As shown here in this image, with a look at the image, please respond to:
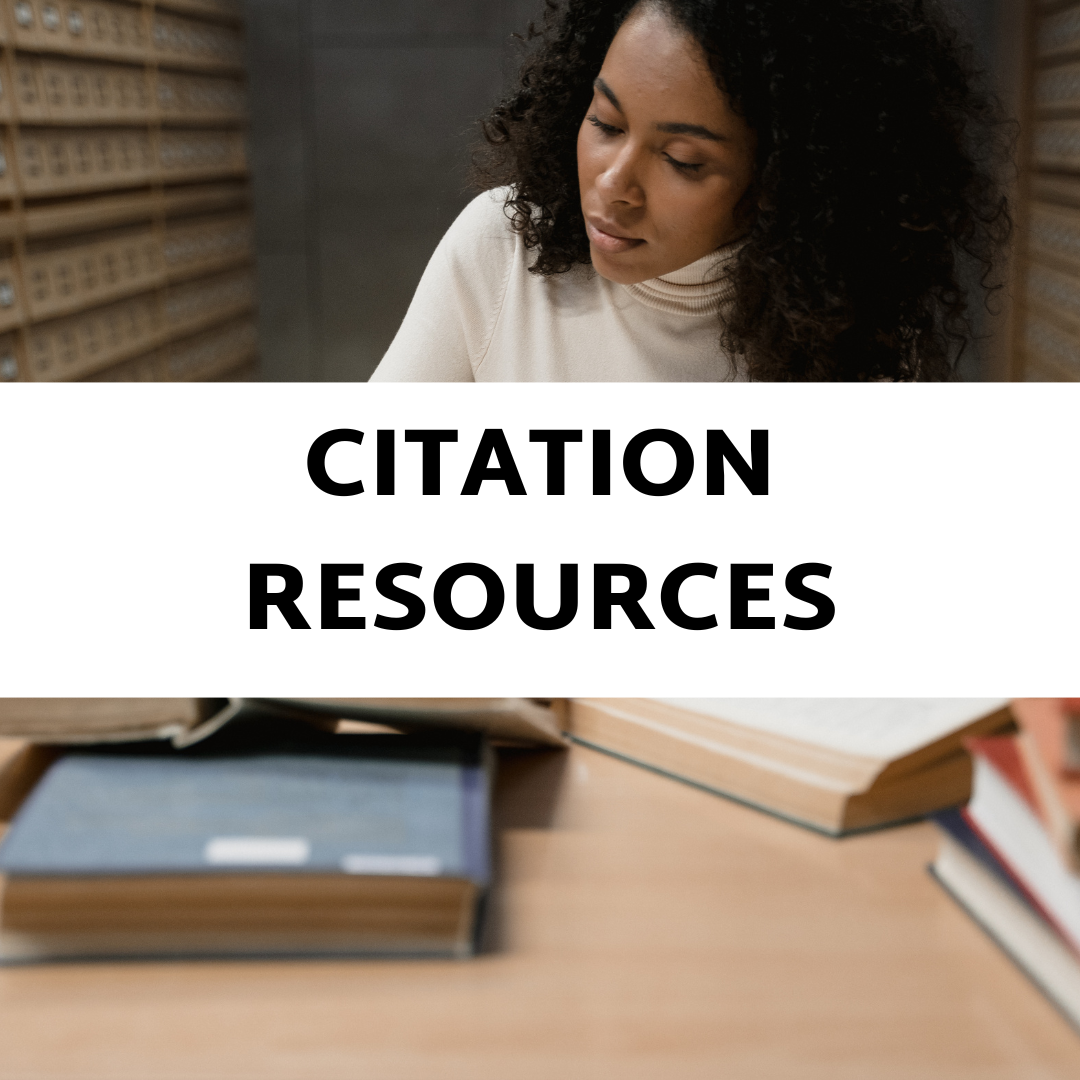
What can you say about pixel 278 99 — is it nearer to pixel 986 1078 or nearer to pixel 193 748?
pixel 193 748

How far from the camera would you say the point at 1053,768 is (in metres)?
0.49

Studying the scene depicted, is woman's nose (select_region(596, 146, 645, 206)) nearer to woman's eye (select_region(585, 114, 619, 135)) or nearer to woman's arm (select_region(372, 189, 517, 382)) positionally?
woman's eye (select_region(585, 114, 619, 135))

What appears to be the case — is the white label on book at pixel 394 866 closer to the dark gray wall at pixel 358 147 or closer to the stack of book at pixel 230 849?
the stack of book at pixel 230 849

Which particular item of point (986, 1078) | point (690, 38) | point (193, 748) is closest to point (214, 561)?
point (193, 748)

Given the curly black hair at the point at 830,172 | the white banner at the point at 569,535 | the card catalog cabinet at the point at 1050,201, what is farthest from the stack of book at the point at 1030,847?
the card catalog cabinet at the point at 1050,201

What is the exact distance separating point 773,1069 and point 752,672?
0.31 m

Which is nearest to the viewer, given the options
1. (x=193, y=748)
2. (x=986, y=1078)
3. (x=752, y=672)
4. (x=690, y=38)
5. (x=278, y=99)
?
(x=986, y=1078)

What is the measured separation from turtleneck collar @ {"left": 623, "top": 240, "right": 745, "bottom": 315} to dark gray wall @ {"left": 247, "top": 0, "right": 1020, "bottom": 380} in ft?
9.62

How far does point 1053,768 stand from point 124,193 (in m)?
3.60

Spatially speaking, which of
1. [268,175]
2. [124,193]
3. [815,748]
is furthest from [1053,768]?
[268,175]

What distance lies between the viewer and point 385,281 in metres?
4.34

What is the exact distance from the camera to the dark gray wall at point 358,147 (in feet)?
13.4

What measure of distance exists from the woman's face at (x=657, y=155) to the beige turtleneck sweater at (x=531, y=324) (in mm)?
94

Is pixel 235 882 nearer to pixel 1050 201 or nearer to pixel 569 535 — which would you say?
pixel 569 535
